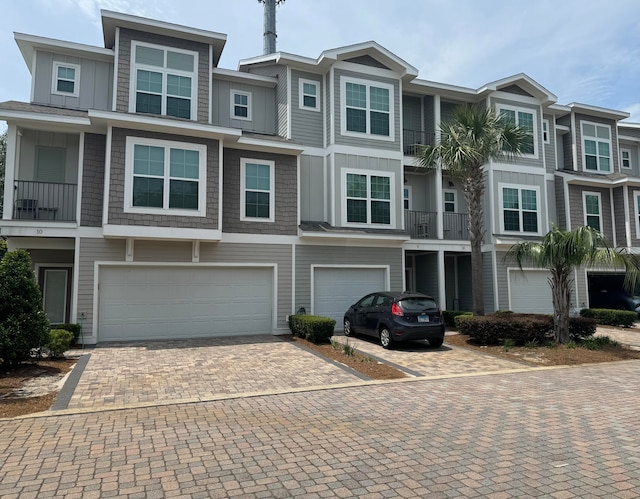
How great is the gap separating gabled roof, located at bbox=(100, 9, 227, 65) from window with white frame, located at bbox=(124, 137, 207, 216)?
4113mm

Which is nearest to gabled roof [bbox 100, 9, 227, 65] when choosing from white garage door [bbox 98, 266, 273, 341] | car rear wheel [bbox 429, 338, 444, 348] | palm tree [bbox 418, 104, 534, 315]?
white garage door [bbox 98, 266, 273, 341]

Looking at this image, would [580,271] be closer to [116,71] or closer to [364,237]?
[364,237]

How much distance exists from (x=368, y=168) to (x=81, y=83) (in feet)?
33.4

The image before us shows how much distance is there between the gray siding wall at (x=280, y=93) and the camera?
16.0 metres

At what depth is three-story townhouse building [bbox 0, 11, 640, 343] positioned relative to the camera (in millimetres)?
12492

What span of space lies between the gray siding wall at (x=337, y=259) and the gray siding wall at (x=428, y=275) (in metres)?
2.48

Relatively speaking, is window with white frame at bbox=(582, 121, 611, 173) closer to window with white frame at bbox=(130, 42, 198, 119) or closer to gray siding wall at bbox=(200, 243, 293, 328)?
gray siding wall at bbox=(200, 243, 293, 328)

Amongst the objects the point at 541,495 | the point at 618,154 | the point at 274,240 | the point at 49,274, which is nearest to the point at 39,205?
the point at 49,274

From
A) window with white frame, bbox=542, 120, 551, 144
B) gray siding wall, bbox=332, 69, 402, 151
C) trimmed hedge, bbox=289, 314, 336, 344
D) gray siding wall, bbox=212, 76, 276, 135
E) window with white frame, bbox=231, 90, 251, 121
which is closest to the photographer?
trimmed hedge, bbox=289, 314, 336, 344

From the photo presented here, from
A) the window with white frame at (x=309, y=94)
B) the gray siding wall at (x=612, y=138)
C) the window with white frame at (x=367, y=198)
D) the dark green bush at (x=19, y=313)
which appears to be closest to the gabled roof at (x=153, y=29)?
the window with white frame at (x=309, y=94)

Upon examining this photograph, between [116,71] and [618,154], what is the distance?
2298cm

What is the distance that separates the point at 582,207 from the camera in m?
20.0

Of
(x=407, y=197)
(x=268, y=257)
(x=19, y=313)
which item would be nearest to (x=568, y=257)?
(x=407, y=197)

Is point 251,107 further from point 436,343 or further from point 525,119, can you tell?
point 525,119
